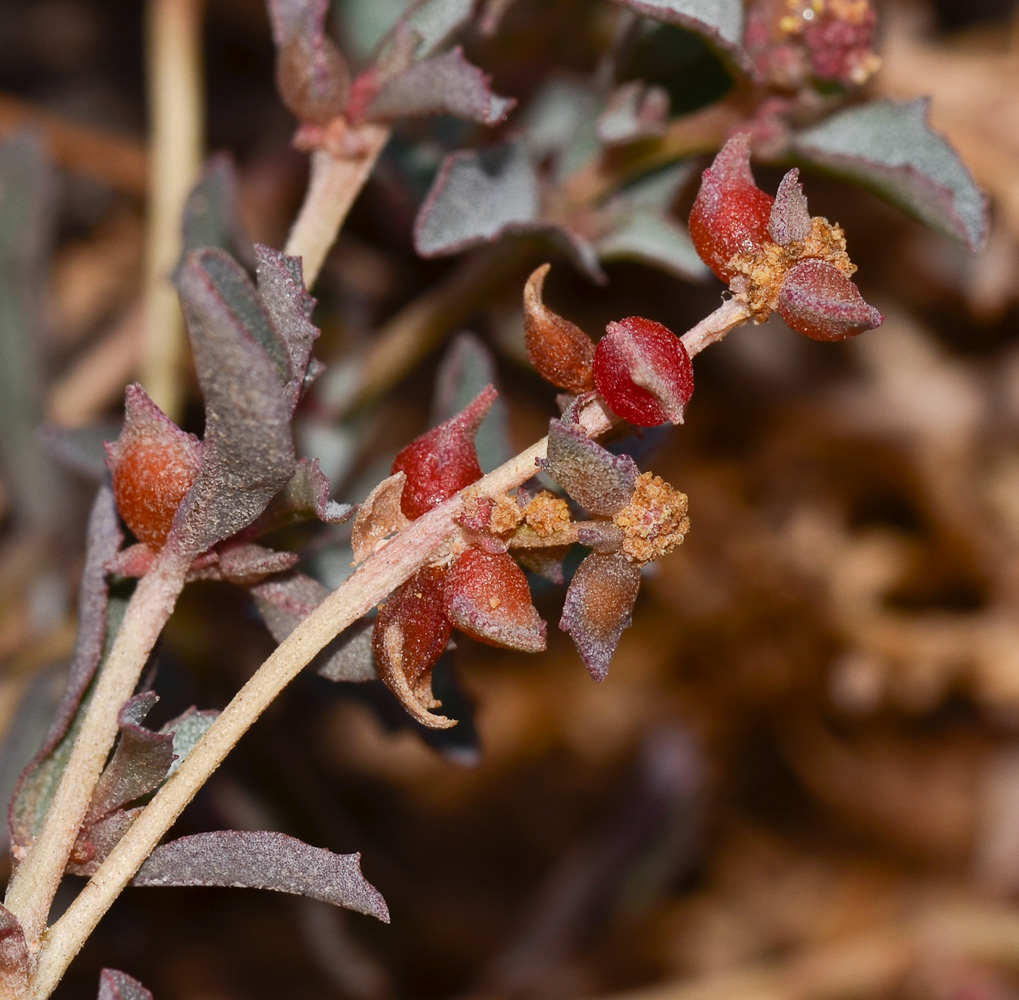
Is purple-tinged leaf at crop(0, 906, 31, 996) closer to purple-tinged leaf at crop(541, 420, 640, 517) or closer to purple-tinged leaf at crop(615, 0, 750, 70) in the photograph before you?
purple-tinged leaf at crop(541, 420, 640, 517)

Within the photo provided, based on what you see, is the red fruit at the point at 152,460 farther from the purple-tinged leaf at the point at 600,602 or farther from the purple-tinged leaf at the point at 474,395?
the purple-tinged leaf at the point at 474,395

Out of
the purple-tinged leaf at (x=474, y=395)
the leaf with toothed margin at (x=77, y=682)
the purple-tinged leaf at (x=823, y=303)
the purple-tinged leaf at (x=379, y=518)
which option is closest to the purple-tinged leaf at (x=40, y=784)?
the leaf with toothed margin at (x=77, y=682)

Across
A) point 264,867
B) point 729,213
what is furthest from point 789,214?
point 264,867

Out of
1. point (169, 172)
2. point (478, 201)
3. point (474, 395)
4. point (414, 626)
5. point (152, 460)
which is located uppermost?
point (169, 172)

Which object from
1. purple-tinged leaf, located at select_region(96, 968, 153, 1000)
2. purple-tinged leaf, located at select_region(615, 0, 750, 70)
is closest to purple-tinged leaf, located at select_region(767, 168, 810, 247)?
purple-tinged leaf, located at select_region(615, 0, 750, 70)

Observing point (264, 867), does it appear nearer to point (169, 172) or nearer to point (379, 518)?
point (379, 518)
